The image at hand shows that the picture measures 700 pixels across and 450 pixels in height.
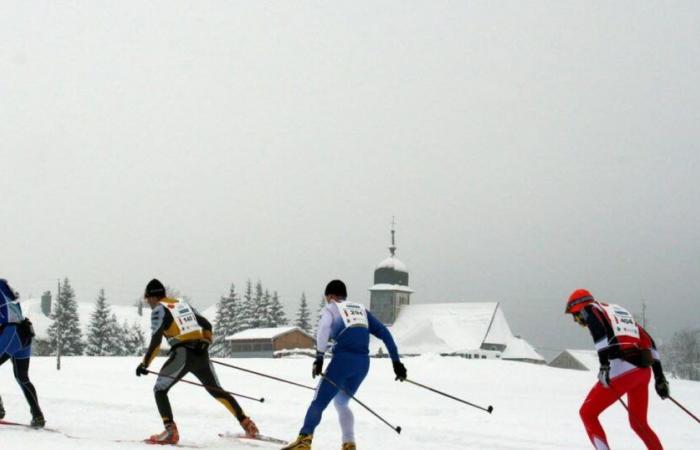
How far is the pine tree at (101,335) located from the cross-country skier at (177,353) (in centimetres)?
6920

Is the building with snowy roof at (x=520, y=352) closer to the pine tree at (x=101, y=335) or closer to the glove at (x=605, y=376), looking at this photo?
the pine tree at (x=101, y=335)

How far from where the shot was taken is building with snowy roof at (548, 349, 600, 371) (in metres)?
91.4

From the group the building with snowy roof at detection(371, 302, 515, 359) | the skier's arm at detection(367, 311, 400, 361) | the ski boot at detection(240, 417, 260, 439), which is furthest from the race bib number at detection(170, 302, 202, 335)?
the building with snowy roof at detection(371, 302, 515, 359)

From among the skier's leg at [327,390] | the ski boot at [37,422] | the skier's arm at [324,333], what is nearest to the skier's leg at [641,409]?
the skier's leg at [327,390]

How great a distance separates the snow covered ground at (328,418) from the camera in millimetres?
10289

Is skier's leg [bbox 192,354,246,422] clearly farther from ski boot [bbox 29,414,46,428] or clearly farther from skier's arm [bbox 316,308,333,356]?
ski boot [bbox 29,414,46,428]

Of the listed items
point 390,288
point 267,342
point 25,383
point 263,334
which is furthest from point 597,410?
point 390,288

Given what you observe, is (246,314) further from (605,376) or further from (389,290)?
(605,376)

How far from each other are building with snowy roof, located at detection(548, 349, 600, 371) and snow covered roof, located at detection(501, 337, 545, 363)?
225 inches

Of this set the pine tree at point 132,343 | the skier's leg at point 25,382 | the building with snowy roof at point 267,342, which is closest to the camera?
the skier's leg at point 25,382

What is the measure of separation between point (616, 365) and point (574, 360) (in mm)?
88794

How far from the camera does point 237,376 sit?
28.4 m

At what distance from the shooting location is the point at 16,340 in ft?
34.2

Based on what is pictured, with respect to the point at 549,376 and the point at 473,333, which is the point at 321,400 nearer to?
the point at 549,376
